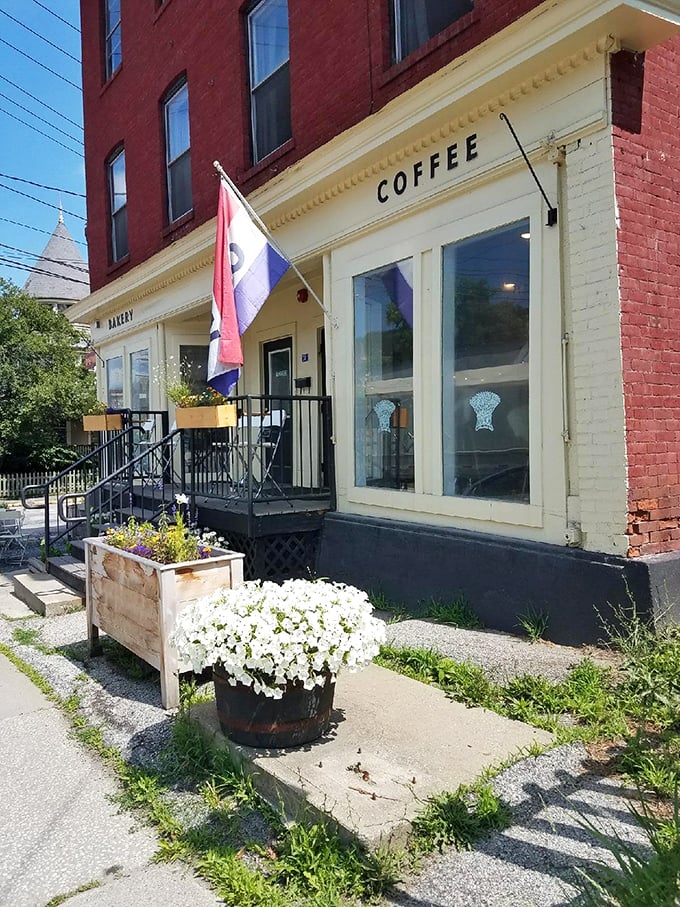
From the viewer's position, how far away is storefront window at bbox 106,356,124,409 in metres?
13.5

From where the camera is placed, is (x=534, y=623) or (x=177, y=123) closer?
(x=534, y=623)

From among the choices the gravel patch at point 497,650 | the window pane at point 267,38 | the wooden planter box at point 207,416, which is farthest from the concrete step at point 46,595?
the window pane at point 267,38

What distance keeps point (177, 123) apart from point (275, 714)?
1009 centimetres

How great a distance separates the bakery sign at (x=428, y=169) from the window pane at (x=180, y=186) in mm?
4978

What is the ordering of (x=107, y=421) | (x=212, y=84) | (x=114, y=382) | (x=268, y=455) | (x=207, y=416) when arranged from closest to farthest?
(x=207, y=416), (x=212, y=84), (x=268, y=455), (x=107, y=421), (x=114, y=382)

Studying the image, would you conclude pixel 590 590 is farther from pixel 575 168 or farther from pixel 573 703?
pixel 575 168

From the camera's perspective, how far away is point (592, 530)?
188 inches

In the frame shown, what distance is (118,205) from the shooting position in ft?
43.5

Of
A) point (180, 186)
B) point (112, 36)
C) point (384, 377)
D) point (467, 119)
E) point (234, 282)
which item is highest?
point (112, 36)

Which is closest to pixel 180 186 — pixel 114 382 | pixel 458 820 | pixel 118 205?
pixel 118 205

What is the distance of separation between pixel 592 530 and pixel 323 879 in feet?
9.76

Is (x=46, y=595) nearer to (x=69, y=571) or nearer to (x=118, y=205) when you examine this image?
(x=69, y=571)

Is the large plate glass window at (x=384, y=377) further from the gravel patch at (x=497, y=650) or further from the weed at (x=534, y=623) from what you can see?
the weed at (x=534, y=623)

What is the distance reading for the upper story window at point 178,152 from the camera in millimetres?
10703
